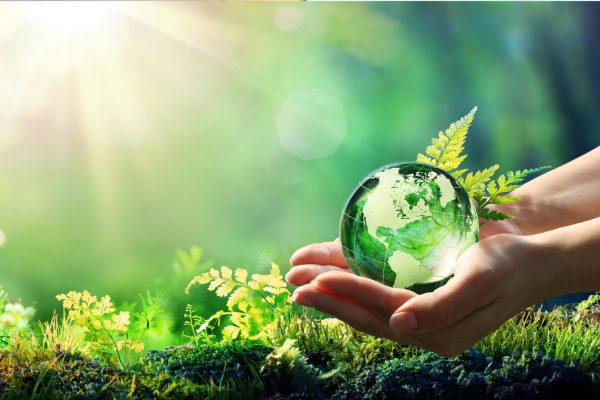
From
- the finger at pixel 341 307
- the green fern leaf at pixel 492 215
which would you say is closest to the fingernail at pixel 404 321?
the finger at pixel 341 307

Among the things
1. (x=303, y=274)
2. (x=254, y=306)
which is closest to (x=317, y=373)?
(x=303, y=274)

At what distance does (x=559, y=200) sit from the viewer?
3.01 meters

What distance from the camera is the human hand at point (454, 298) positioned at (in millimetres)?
1827

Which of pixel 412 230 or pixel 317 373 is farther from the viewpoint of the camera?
pixel 317 373

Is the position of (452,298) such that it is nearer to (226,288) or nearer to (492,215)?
(492,215)

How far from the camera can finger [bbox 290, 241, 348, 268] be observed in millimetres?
2768

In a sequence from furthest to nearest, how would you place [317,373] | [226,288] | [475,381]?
1. [226,288]
2. [317,373]
3. [475,381]

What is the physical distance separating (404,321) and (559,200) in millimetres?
1623

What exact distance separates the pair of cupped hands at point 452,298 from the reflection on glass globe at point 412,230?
0.89 ft

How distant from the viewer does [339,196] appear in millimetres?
6820

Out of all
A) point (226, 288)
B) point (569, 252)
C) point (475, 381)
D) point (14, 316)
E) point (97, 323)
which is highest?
point (14, 316)

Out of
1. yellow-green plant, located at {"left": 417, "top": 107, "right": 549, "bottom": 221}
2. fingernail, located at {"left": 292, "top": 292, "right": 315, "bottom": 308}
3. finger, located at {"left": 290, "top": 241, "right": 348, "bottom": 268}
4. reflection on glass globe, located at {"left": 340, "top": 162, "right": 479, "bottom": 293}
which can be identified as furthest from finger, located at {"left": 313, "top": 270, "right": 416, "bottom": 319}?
yellow-green plant, located at {"left": 417, "top": 107, "right": 549, "bottom": 221}

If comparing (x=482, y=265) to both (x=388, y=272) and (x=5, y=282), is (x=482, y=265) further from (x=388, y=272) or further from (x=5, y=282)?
(x=5, y=282)

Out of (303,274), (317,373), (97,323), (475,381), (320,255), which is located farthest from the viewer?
(97,323)
